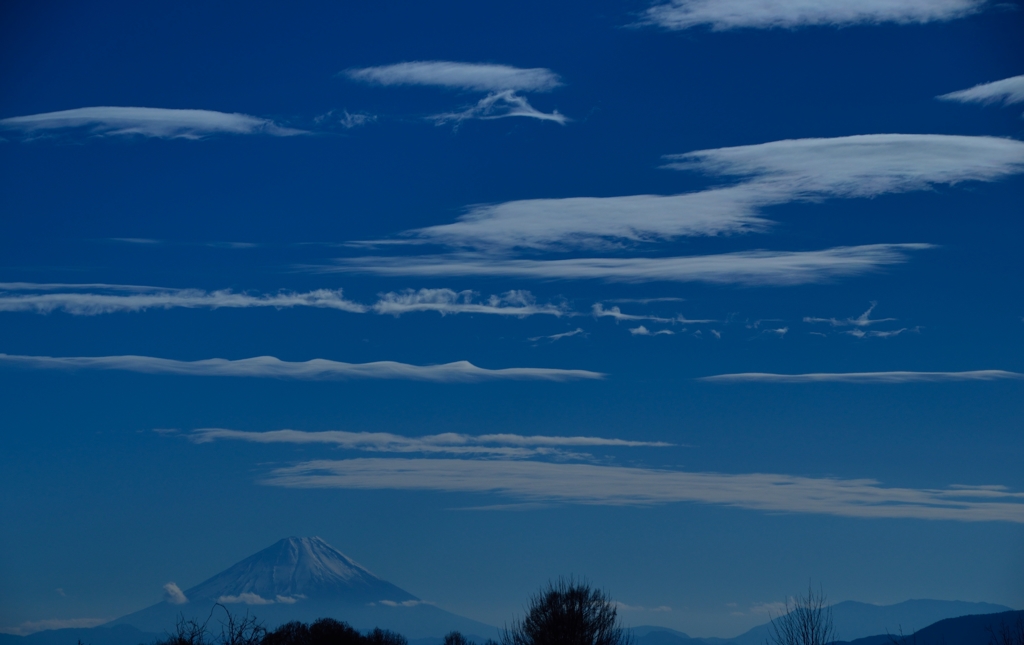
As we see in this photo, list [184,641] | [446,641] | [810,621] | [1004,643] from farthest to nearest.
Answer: [446,641] → [810,621] → [1004,643] → [184,641]

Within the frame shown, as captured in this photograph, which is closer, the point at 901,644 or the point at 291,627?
the point at 901,644

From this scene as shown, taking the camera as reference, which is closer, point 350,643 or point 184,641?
point 184,641

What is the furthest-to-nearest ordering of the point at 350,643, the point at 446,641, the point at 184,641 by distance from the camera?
the point at 446,641, the point at 350,643, the point at 184,641

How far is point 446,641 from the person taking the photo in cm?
14688

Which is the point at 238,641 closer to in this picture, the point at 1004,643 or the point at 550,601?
Result: the point at 1004,643

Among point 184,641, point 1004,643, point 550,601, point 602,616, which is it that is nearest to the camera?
point 184,641

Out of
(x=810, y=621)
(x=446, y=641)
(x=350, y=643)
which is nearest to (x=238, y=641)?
(x=810, y=621)

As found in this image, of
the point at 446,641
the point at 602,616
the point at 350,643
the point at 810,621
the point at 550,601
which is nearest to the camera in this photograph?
the point at 810,621

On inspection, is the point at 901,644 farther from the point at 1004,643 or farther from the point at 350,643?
the point at 350,643

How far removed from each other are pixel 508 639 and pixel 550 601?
5.26 m

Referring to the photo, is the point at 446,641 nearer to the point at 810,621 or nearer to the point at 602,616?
the point at 602,616

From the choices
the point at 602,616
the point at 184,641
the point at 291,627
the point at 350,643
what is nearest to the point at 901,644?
the point at 602,616

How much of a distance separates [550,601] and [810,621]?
2146 centimetres

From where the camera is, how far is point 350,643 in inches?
4961
